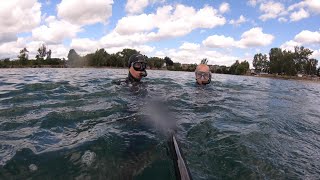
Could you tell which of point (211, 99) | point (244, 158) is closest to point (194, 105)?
point (211, 99)

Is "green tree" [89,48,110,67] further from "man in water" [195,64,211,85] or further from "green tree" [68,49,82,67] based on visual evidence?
"man in water" [195,64,211,85]

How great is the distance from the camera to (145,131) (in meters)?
5.39

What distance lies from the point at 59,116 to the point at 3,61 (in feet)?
359

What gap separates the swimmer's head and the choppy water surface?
1.42 metres

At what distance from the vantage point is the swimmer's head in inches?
373

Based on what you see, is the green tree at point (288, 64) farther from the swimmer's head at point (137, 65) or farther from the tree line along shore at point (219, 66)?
the swimmer's head at point (137, 65)

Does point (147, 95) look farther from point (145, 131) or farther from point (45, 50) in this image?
point (45, 50)

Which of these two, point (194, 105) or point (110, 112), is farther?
point (194, 105)

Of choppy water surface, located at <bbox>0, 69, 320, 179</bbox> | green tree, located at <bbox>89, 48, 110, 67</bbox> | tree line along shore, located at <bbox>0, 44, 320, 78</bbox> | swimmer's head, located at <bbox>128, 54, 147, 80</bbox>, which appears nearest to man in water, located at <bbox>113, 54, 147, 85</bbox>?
swimmer's head, located at <bbox>128, 54, 147, 80</bbox>

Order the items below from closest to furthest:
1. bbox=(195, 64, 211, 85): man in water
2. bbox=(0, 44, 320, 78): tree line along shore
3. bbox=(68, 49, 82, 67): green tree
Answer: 1. bbox=(195, 64, 211, 85): man in water
2. bbox=(0, 44, 320, 78): tree line along shore
3. bbox=(68, 49, 82, 67): green tree

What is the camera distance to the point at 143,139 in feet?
16.1

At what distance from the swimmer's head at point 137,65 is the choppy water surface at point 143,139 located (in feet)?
4.65

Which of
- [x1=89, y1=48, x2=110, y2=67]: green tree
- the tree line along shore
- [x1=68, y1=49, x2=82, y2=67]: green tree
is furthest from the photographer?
[x1=68, y1=49, x2=82, y2=67]: green tree

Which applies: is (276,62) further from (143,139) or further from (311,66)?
(143,139)
